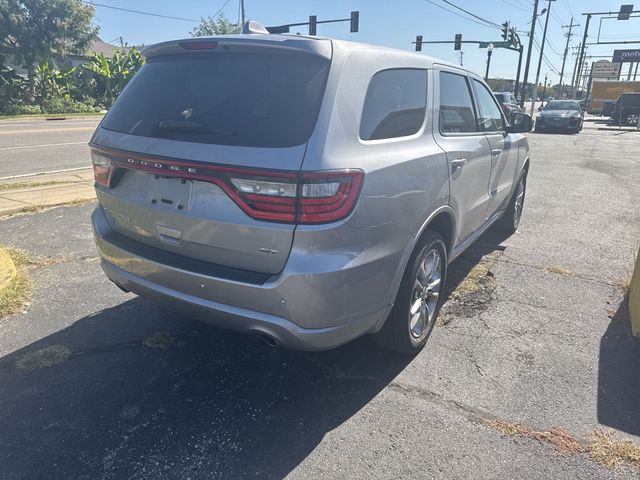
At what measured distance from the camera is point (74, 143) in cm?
1372

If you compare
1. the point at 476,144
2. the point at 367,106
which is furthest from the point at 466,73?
the point at 367,106

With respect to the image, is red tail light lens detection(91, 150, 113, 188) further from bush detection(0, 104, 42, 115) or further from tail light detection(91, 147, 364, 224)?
bush detection(0, 104, 42, 115)

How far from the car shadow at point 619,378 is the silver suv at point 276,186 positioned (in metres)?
1.19

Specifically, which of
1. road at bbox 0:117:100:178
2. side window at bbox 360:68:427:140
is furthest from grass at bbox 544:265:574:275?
road at bbox 0:117:100:178

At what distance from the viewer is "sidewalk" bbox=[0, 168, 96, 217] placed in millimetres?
6309

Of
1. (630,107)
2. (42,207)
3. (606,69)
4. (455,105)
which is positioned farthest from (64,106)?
(606,69)

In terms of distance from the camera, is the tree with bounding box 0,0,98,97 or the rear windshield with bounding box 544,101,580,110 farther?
the tree with bounding box 0,0,98,97

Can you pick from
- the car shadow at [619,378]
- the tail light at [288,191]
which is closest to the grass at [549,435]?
the car shadow at [619,378]

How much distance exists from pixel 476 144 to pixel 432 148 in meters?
1.00

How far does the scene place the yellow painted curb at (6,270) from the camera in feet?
13.1

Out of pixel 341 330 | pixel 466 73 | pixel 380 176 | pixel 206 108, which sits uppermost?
pixel 466 73

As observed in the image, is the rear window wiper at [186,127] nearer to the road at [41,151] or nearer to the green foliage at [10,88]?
the road at [41,151]

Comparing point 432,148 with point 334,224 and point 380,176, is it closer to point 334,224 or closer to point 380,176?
point 380,176

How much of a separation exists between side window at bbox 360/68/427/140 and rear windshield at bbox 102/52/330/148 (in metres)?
0.35
